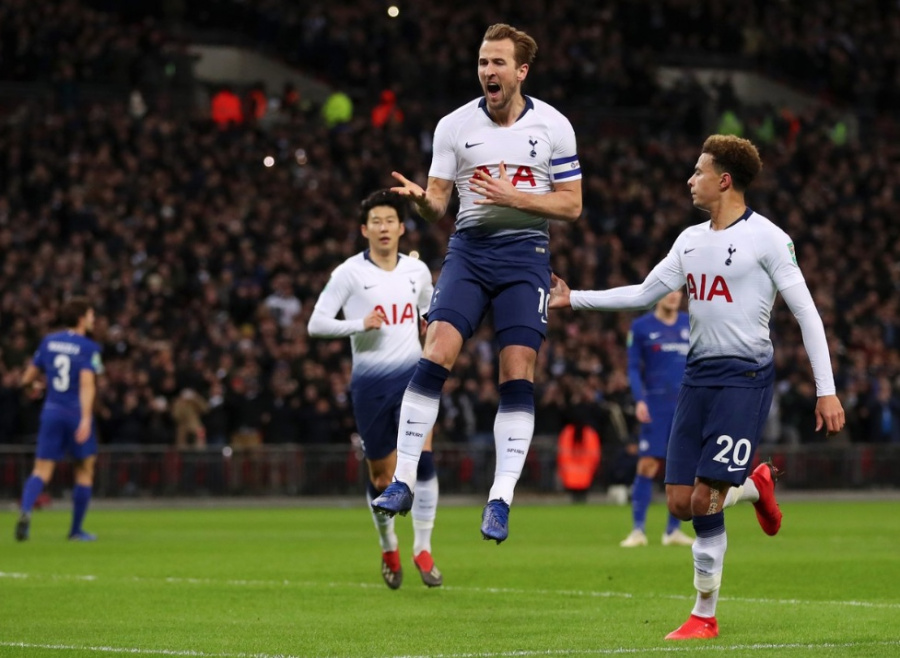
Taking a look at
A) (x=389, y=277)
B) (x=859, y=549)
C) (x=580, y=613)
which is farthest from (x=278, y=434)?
(x=580, y=613)

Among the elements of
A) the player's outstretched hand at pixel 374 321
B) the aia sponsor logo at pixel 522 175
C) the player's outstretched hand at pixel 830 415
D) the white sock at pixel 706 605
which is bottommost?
the white sock at pixel 706 605

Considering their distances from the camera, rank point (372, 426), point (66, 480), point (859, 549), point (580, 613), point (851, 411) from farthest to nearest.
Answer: point (851, 411), point (66, 480), point (859, 549), point (372, 426), point (580, 613)

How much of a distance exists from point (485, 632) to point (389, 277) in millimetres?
4126

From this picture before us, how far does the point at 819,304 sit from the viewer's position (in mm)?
35969

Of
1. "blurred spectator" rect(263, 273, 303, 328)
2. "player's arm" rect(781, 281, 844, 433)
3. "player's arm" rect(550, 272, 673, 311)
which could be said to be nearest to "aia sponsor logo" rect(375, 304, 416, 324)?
"player's arm" rect(550, 272, 673, 311)

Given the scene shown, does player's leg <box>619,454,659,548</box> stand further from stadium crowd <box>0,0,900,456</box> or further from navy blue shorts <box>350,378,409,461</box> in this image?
stadium crowd <box>0,0,900,456</box>

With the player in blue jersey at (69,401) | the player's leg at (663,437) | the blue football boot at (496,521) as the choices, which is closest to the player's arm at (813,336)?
the blue football boot at (496,521)

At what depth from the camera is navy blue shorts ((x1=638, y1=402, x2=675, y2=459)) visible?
1756cm

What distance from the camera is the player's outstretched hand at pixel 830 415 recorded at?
8549 millimetres

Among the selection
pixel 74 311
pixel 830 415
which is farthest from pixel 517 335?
pixel 74 311

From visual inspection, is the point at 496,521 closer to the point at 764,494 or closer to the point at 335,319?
the point at 764,494

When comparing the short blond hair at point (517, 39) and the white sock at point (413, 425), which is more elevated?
the short blond hair at point (517, 39)

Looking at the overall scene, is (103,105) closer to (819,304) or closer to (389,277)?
(819,304)

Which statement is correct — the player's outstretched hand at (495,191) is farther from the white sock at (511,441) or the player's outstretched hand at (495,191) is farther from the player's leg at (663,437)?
the player's leg at (663,437)
